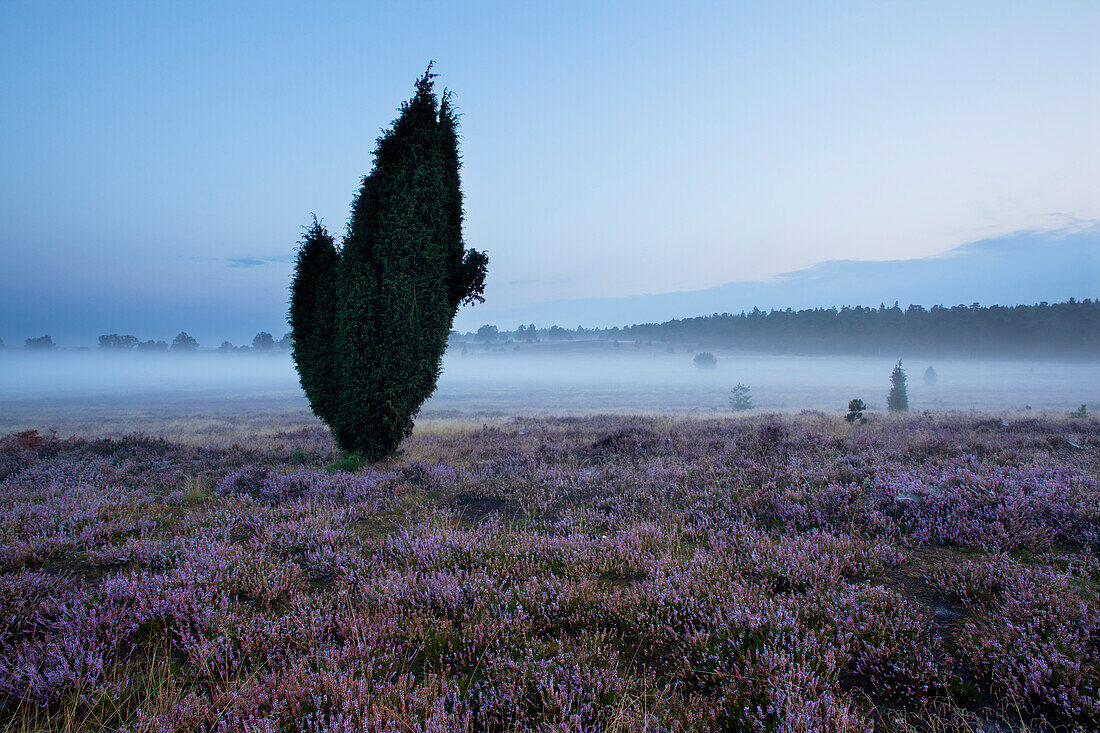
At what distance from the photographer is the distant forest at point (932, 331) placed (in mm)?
95625

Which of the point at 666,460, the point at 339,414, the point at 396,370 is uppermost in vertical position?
the point at 396,370

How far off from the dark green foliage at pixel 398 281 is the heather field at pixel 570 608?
3.65 metres

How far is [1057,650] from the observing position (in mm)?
2979

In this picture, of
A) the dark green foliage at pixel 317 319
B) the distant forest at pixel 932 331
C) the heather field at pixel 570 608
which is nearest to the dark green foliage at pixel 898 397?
the heather field at pixel 570 608

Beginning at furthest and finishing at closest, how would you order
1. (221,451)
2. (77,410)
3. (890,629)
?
1. (77,410)
2. (221,451)
3. (890,629)

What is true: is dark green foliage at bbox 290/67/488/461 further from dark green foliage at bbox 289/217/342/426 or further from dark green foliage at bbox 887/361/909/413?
dark green foliage at bbox 887/361/909/413

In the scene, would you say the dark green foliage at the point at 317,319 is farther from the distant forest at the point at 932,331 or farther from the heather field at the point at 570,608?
the distant forest at the point at 932,331

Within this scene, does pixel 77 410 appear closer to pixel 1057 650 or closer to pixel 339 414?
pixel 339 414

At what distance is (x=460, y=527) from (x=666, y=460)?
19.3 ft

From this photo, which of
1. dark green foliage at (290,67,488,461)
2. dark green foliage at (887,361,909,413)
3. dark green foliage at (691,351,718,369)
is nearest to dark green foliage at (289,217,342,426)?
dark green foliage at (290,67,488,461)

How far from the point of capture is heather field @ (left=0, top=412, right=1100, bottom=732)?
2.64 meters

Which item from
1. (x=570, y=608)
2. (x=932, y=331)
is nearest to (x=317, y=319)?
(x=570, y=608)

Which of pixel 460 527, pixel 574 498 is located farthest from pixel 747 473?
pixel 460 527

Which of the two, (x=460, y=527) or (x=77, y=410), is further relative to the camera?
(x=77, y=410)
